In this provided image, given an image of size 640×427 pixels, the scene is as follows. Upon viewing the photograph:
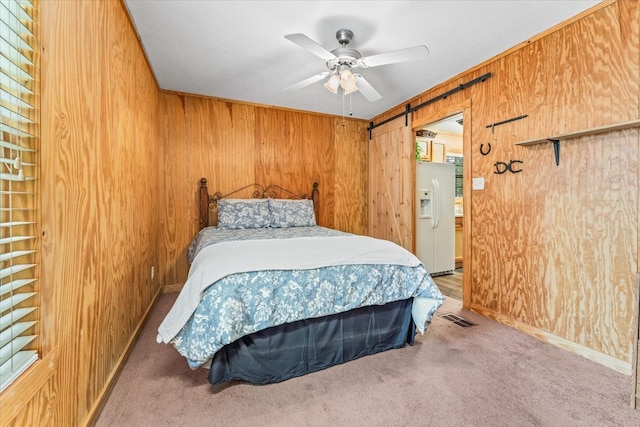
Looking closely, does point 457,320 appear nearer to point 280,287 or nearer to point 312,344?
point 312,344

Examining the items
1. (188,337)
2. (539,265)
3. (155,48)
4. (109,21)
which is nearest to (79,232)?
(188,337)

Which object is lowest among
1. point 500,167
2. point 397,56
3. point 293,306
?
point 293,306

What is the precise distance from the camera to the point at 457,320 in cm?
263

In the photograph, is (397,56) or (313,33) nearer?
(397,56)

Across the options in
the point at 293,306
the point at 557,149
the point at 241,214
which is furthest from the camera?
the point at 241,214

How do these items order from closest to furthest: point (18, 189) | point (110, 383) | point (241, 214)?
point (18, 189)
point (110, 383)
point (241, 214)

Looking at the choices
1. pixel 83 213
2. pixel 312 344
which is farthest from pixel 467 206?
pixel 83 213

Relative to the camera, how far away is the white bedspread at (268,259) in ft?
5.09

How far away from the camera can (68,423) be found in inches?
44.6

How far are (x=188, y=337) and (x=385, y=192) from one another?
342cm

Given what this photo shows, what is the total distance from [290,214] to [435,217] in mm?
2232

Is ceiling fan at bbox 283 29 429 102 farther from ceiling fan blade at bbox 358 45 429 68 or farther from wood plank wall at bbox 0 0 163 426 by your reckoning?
wood plank wall at bbox 0 0 163 426

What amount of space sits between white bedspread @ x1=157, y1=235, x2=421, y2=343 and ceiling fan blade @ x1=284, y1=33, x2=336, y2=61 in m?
1.41

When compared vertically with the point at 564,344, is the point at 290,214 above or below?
above
